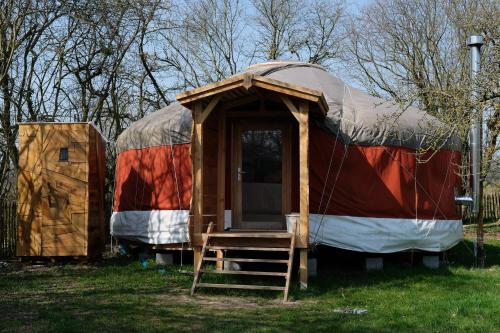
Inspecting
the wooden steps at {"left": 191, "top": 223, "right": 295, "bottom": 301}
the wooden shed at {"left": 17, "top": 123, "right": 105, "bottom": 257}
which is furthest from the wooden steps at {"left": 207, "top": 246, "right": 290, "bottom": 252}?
the wooden shed at {"left": 17, "top": 123, "right": 105, "bottom": 257}

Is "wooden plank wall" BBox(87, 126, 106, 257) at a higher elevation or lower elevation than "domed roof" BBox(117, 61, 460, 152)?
lower

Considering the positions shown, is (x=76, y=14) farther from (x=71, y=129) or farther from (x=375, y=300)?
(x=375, y=300)

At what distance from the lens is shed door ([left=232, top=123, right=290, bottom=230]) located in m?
8.66

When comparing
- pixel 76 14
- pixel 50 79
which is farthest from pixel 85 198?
pixel 50 79

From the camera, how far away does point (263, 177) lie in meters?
8.73

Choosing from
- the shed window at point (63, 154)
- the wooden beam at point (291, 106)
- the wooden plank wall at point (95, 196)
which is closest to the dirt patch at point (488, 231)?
the wooden beam at point (291, 106)

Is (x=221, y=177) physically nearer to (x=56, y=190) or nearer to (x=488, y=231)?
(x=56, y=190)

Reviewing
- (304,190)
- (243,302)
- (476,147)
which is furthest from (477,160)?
(243,302)

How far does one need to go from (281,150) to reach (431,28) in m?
14.0

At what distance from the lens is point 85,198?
9.12 m

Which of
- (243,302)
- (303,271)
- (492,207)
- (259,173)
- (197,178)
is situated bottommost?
(243,302)

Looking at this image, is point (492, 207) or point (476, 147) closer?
point (476, 147)

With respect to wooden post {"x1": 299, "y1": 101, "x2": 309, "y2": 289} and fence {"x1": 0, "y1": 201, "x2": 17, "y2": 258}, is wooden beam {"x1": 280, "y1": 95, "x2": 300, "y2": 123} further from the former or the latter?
fence {"x1": 0, "y1": 201, "x2": 17, "y2": 258}

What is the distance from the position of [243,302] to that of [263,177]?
278cm
